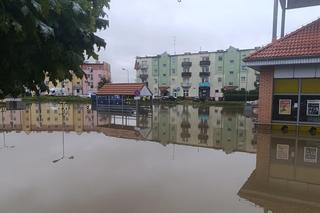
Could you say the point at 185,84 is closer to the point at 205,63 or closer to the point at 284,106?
the point at 205,63

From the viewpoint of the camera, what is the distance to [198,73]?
68438mm

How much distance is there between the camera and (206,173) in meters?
7.30

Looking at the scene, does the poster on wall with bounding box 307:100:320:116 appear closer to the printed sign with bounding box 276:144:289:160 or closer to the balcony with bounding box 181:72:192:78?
the printed sign with bounding box 276:144:289:160

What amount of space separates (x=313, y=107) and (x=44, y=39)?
557 inches

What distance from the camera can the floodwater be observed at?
17.1 feet

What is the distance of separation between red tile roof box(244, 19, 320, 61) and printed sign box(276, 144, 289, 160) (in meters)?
4.98

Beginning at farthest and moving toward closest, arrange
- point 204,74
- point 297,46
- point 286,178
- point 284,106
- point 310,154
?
1. point 204,74
2. point 284,106
3. point 297,46
4. point 310,154
5. point 286,178

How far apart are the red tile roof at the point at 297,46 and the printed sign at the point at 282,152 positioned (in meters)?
4.98

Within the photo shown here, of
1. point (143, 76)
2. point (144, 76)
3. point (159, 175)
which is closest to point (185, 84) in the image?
point (144, 76)

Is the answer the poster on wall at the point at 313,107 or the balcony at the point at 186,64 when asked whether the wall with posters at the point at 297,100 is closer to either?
the poster on wall at the point at 313,107

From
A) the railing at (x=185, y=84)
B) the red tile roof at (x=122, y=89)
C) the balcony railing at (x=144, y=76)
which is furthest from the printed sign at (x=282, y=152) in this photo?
the balcony railing at (x=144, y=76)

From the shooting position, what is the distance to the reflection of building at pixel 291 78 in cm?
1374

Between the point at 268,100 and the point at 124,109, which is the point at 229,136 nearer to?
the point at 268,100

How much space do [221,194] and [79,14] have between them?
14.6 feet
